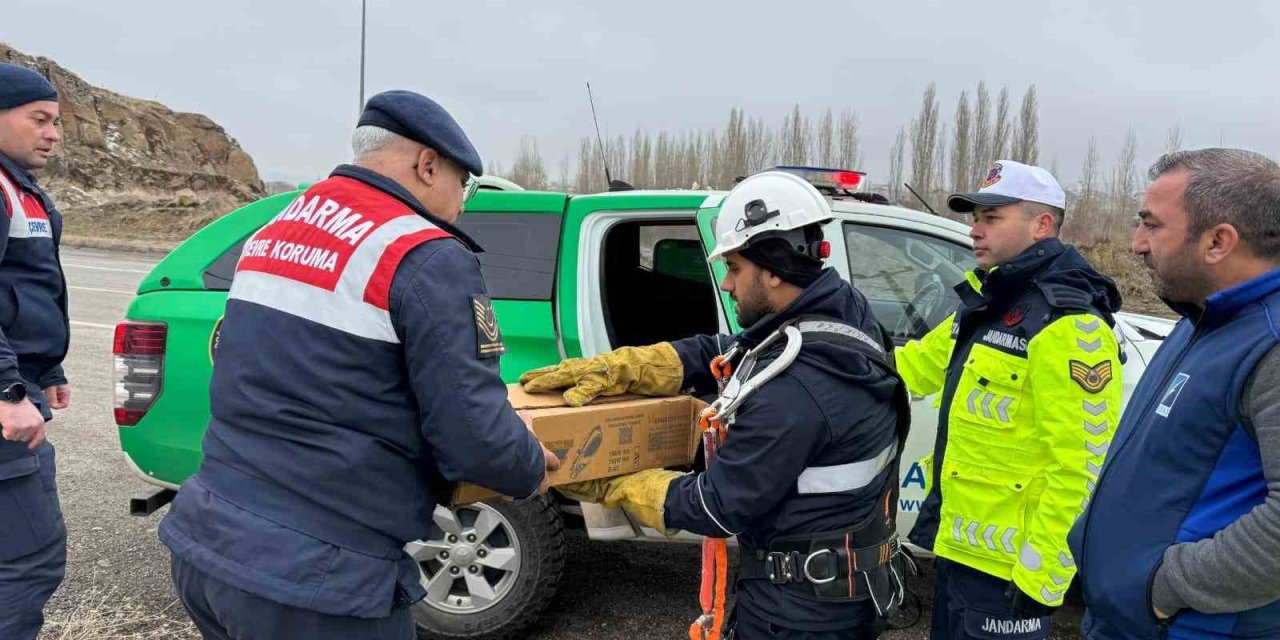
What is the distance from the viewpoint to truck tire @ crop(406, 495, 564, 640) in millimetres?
3166

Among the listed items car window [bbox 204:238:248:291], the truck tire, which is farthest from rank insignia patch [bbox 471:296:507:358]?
car window [bbox 204:238:248:291]

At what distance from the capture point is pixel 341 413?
1.57m

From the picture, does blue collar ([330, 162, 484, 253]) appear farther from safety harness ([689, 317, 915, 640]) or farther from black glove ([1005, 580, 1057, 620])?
black glove ([1005, 580, 1057, 620])

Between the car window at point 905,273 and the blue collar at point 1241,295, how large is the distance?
187cm

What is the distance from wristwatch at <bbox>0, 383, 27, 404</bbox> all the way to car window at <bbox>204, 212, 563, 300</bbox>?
118 cm

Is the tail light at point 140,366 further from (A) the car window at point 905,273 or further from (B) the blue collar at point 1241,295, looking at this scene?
(B) the blue collar at point 1241,295

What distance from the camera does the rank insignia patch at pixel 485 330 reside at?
1.59 m

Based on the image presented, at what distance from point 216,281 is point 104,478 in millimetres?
2493

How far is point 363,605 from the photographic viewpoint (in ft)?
5.20

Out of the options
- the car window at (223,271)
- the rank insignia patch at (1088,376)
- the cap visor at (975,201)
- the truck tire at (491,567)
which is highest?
the cap visor at (975,201)

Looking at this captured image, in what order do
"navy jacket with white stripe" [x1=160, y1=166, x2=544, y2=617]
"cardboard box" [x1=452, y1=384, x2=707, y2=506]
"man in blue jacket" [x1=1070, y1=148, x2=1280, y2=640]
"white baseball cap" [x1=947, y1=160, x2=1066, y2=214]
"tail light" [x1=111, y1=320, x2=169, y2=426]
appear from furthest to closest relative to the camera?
"tail light" [x1=111, y1=320, x2=169, y2=426], "white baseball cap" [x1=947, y1=160, x2=1066, y2=214], "cardboard box" [x1=452, y1=384, x2=707, y2=506], "navy jacket with white stripe" [x1=160, y1=166, x2=544, y2=617], "man in blue jacket" [x1=1070, y1=148, x2=1280, y2=640]

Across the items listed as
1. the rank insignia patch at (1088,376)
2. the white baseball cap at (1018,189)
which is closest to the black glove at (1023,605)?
the rank insignia patch at (1088,376)

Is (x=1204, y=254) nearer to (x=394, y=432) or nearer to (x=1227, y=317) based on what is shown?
(x=1227, y=317)

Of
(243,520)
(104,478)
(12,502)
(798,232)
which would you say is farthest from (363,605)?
(104,478)
